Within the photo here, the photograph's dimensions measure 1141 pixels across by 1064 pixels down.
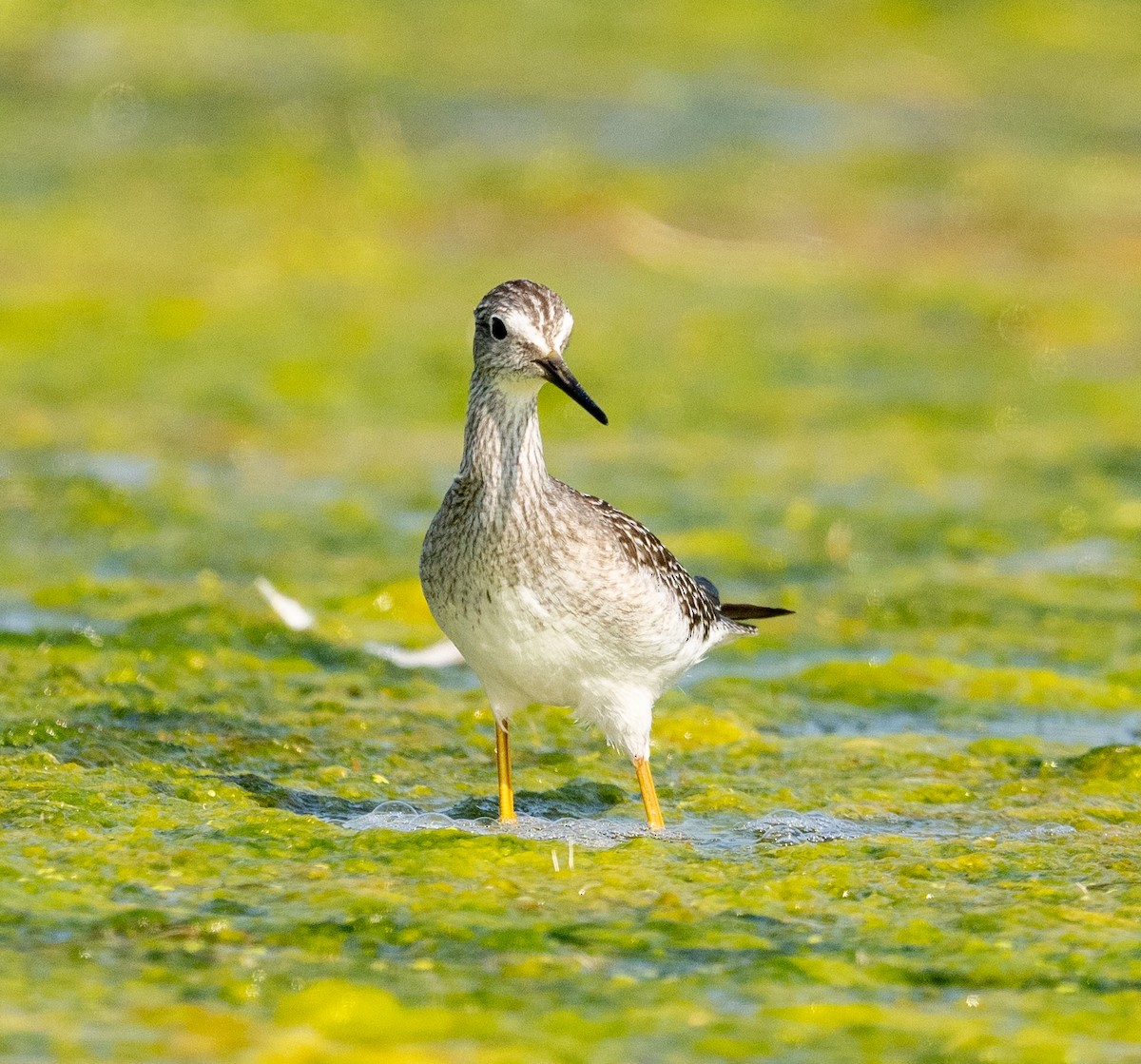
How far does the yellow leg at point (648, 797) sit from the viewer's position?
598 centimetres

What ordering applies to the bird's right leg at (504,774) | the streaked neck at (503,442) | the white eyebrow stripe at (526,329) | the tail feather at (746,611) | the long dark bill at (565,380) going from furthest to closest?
the tail feather at (746,611)
the bird's right leg at (504,774)
the streaked neck at (503,442)
the white eyebrow stripe at (526,329)
the long dark bill at (565,380)

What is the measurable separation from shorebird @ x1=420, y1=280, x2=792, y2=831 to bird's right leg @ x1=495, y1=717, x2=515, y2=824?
0.17 meters

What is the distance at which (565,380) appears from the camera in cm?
533

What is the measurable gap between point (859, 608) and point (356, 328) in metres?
5.42

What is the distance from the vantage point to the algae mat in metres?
4.67

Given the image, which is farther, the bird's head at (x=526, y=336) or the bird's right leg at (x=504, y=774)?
the bird's right leg at (x=504, y=774)

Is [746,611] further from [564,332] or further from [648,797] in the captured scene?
[564,332]

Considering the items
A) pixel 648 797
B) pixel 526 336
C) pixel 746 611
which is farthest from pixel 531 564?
pixel 746 611

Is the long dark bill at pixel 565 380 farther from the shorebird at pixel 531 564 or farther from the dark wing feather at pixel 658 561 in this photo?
the dark wing feather at pixel 658 561

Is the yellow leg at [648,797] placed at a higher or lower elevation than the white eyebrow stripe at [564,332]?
lower

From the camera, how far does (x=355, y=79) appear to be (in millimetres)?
20969

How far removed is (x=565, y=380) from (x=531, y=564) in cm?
52

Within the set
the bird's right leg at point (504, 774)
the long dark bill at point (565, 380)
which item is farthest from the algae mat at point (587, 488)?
the long dark bill at point (565, 380)

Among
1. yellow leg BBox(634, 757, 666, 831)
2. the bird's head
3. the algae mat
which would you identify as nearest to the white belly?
yellow leg BBox(634, 757, 666, 831)
